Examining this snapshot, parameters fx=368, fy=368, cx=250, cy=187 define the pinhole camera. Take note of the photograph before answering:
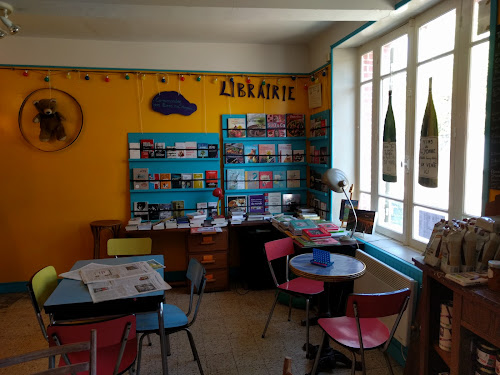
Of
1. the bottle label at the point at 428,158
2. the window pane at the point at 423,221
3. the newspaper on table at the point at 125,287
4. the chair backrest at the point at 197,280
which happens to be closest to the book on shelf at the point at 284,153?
the window pane at the point at 423,221

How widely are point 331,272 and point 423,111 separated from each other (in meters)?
1.54

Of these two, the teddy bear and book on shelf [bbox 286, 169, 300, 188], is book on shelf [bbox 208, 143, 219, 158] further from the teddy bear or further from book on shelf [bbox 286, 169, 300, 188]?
the teddy bear

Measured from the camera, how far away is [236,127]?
4.71 metres

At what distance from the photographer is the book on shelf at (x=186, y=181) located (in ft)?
15.2

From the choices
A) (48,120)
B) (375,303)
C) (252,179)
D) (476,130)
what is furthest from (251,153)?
(375,303)

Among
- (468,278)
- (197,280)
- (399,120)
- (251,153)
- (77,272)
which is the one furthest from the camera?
(251,153)

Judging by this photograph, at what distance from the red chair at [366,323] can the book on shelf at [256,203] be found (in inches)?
95.8

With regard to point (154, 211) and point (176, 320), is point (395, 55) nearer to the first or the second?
point (176, 320)

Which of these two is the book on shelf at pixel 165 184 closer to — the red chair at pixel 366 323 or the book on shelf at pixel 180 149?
the book on shelf at pixel 180 149

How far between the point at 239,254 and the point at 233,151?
136 cm

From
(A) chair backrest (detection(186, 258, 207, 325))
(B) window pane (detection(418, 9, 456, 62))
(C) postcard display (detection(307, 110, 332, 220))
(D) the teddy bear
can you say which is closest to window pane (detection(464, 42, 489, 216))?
(B) window pane (detection(418, 9, 456, 62))

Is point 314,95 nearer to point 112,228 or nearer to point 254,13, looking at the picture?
point 254,13

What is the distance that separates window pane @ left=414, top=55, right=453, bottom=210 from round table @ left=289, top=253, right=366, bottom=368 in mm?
802

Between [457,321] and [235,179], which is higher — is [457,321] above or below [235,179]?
below
